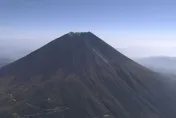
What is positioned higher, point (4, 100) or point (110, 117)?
point (4, 100)

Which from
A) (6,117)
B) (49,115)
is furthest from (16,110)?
(49,115)

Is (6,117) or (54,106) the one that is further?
(54,106)

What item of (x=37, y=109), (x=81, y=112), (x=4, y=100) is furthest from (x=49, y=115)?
(x=4, y=100)

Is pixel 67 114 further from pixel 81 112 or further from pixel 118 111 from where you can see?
pixel 118 111

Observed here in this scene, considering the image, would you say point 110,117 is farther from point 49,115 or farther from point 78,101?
point 49,115

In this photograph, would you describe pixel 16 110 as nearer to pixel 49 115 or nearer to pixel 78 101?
pixel 49 115

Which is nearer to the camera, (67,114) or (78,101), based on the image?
(67,114)

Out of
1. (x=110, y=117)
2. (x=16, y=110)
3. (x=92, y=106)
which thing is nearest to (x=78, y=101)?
(x=92, y=106)
